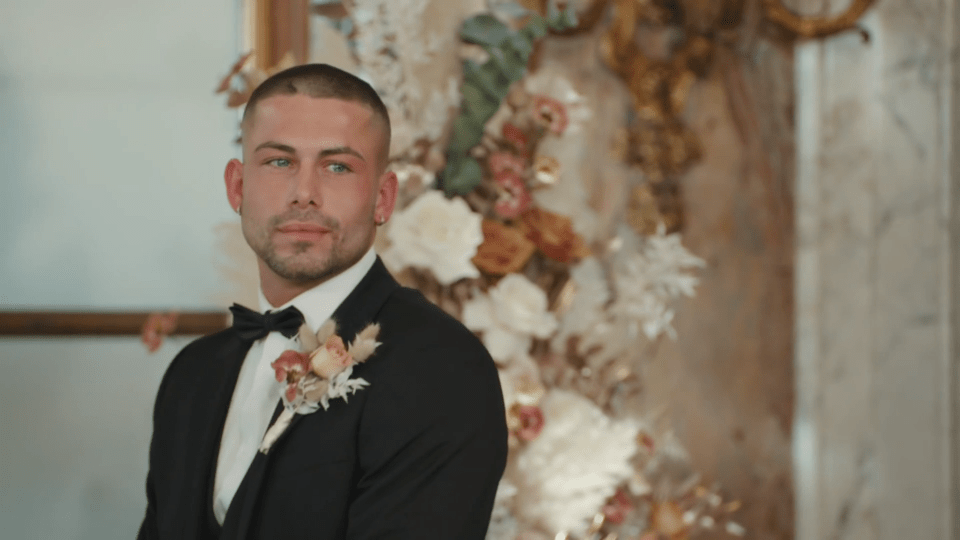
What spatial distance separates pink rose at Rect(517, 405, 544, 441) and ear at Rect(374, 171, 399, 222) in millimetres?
637

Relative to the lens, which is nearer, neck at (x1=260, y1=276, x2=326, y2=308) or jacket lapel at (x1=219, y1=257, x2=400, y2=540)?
jacket lapel at (x1=219, y1=257, x2=400, y2=540)

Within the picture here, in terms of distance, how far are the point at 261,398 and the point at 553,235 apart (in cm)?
84

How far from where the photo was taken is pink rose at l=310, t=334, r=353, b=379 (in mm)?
1103

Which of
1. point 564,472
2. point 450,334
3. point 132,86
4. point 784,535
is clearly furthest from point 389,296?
point 784,535

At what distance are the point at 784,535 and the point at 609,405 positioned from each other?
551 mm

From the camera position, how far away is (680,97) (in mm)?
1996

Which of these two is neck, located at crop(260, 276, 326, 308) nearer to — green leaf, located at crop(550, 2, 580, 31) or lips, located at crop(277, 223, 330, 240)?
lips, located at crop(277, 223, 330, 240)

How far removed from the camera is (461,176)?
6.01ft

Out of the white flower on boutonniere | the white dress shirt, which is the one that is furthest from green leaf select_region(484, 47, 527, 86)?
the white dress shirt

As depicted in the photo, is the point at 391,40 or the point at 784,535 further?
the point at 784,535

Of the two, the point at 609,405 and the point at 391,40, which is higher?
the point at 391,40

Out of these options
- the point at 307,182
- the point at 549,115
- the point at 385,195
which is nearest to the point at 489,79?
the point at 549,115

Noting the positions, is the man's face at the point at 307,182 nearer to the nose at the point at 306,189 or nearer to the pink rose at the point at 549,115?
the nose at the point at 306,189

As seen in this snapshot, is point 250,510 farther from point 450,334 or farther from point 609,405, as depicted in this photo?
point 609,405
